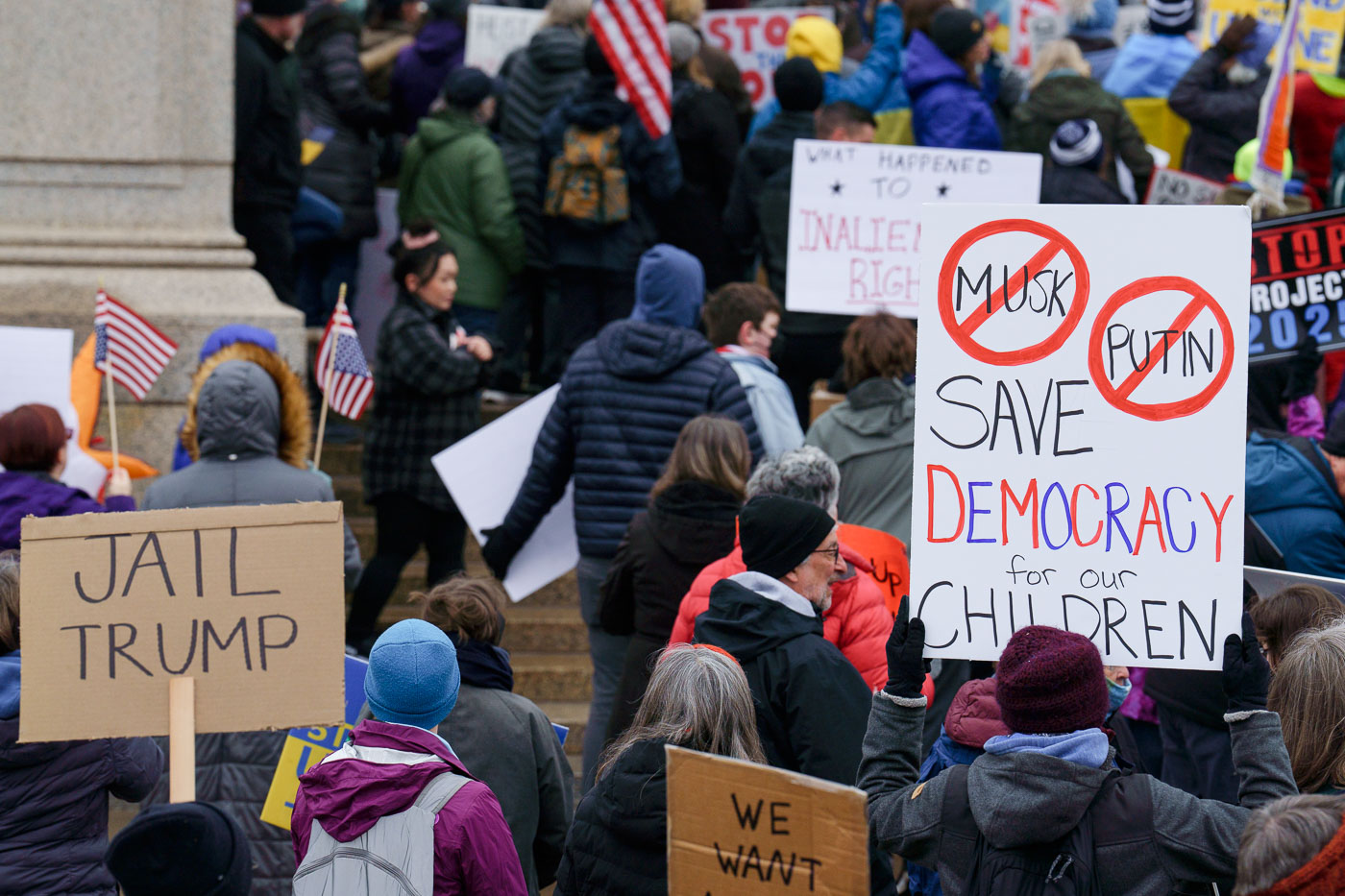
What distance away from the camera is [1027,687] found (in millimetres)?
3000

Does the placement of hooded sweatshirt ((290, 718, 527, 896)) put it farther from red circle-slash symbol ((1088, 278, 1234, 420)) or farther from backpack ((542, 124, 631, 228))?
backpack ((542, 124, 631, 228))

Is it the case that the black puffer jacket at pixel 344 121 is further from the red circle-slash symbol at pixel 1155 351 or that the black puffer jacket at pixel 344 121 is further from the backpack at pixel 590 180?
the red circle-slash symbol at pixel 1155 351

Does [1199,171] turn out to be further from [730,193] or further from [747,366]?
[747,366]

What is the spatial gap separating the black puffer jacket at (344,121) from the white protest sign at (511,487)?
358cm

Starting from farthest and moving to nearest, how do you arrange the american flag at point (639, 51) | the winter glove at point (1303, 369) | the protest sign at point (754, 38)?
the protest sign at point (754, 38)
the american flag at point (639, 51)
the winter glove at point (1303, 369)

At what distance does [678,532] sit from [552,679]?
2660 mm

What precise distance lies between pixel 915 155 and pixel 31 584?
237 inches

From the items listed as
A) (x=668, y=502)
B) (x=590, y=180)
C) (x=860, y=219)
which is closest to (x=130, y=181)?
(x=590, y=180)

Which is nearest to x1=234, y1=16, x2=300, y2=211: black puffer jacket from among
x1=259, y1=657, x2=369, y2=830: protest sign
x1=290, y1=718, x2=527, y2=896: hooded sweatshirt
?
x1=259, y1=657, x2=369, y2=830: protest sign

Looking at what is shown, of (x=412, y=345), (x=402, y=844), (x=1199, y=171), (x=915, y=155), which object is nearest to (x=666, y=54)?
(x=915, y=155)

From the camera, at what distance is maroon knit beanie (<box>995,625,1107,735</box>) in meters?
3.00

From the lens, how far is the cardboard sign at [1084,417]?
341 centimetres

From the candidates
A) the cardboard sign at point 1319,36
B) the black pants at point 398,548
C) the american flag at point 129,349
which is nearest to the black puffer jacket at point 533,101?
the black pants at point 398,548

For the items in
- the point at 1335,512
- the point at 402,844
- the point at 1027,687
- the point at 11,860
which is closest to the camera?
the point at 1027,687
